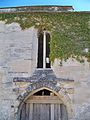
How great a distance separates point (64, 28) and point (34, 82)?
2.89 meters

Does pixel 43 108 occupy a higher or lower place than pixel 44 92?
lower

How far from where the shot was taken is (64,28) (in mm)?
13133

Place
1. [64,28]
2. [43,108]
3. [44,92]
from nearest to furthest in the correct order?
[43,108] < [44,92] < [64,28]

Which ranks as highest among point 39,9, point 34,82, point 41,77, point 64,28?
point 39,9

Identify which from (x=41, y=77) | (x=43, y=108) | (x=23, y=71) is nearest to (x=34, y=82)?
(x=41, y=77)

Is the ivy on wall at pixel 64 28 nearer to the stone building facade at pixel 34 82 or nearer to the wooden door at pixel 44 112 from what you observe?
the stone building facade at pixel 34 82

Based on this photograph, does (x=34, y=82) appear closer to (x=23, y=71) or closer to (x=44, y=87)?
(x=44, y=87)

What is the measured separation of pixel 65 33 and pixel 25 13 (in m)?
2.15

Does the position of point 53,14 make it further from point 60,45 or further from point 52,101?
point 52,101

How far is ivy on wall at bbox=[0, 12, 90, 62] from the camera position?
12742 mm

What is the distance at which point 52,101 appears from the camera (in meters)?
12.6

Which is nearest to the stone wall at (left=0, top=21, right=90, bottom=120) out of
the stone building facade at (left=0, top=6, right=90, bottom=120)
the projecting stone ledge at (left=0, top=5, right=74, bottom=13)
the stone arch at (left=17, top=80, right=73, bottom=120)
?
the stone building facade at (left=0, top=6, right=90, bottom=120)

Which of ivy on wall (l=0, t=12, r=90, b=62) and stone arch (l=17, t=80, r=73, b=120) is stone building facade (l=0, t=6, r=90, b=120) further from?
ivy on wall (l=0, t=12, r=90, b=62)

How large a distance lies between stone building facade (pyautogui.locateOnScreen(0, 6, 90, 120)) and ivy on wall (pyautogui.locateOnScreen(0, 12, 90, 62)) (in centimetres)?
43
